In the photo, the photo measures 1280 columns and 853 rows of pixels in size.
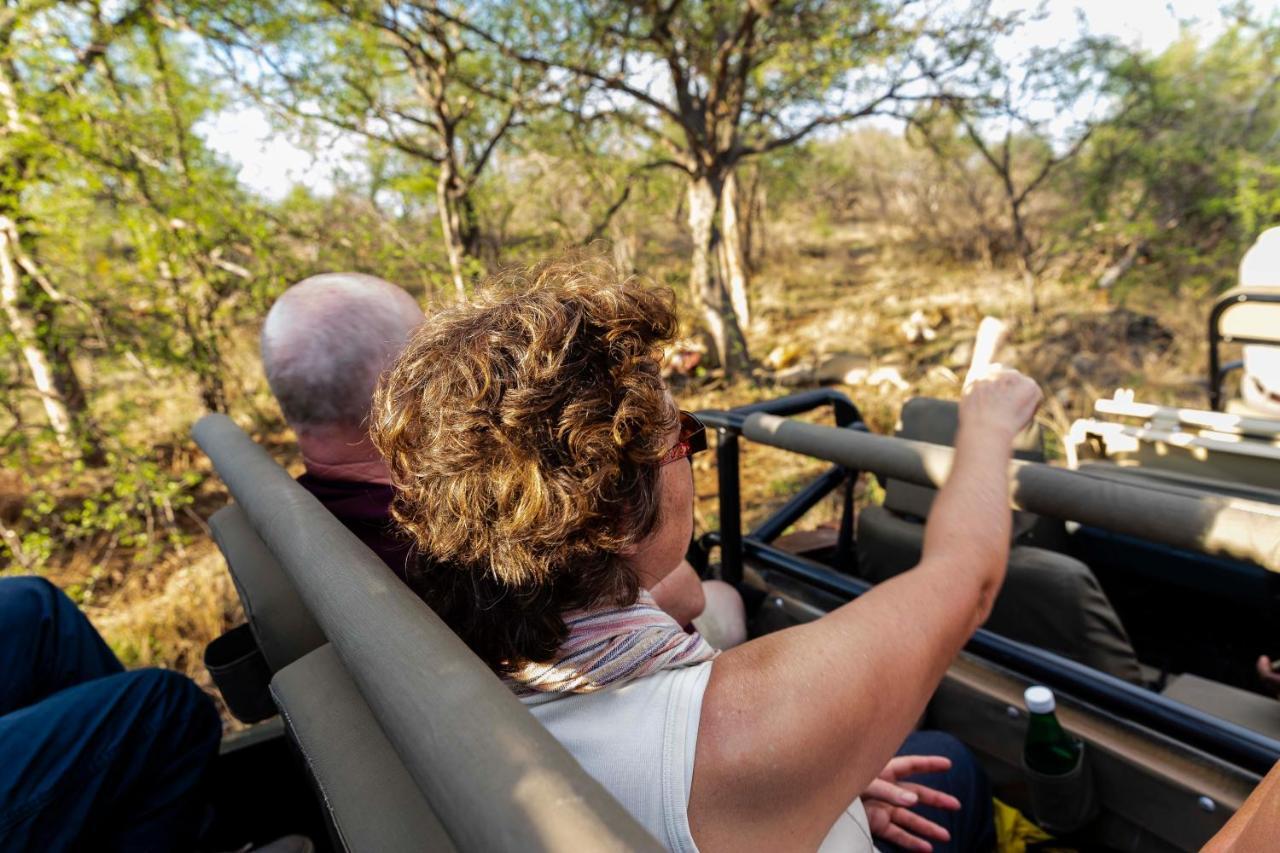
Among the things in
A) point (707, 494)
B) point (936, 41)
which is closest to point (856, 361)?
point (936, 41)

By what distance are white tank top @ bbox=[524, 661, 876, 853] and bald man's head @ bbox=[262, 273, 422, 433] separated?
1016 mm

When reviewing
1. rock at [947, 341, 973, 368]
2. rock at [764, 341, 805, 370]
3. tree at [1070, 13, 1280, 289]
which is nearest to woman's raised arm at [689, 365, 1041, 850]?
rock at [947, 341, 973, 368]

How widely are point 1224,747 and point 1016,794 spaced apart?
543 millimetres

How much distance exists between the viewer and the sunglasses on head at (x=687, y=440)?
0.91 m

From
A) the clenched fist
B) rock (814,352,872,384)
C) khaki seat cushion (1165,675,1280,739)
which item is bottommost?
rock (814,352,872,384)

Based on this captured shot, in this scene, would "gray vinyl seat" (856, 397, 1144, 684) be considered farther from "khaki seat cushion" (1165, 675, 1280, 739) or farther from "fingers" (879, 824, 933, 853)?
"fingers" (879, 824, 933, 853)

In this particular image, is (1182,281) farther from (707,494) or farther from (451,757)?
(451,757)

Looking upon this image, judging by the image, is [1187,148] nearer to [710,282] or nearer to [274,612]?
[710,282]

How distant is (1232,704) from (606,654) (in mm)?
1443

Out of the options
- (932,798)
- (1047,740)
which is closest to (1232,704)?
(1047,740)

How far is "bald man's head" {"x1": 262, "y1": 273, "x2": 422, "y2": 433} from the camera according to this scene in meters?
1.59

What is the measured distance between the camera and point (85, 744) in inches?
47.6

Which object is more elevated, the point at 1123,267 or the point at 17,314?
the point at 17,314

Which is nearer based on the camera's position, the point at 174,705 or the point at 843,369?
the point at 174,705
